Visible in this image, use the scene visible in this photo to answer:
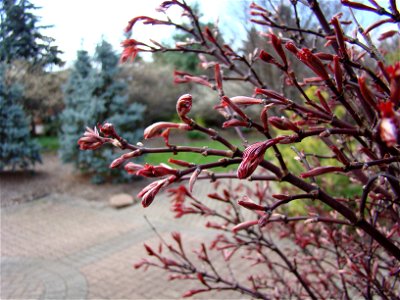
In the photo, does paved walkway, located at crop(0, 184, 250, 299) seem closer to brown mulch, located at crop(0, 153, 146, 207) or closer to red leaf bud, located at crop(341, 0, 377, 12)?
brown mulch, located at crop(0, 153, 146, 207)

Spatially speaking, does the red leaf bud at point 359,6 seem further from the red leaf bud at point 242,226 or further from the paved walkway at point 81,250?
the paved walkway at point 81,250

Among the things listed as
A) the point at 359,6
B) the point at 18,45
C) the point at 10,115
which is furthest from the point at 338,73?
the point at 10,115

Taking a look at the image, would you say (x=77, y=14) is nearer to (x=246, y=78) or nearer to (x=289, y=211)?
(x=246, y=78)

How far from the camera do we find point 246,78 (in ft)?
5.56

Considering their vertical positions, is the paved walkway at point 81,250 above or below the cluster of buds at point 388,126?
below

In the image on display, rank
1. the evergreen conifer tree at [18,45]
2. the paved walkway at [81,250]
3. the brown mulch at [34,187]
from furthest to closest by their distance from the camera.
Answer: the brown mulch at [34,187]
the paved walkway at [81,250]
the evergreen conifer tree at [18,45]

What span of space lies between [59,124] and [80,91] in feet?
3.25

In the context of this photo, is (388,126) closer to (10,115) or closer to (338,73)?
(338,73)

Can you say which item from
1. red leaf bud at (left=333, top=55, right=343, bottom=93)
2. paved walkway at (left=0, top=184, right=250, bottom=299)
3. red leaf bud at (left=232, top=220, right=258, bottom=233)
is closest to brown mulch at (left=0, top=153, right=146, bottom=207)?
paved walkway at (left=0, top=184, right=250, bottom=299)

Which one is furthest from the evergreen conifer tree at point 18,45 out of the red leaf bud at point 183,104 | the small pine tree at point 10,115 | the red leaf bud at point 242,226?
the red leaf bud at point 242,226

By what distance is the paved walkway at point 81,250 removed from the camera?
5.51 ft

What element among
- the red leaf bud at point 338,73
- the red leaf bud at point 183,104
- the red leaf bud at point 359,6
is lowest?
the red leaf bud at point 183,104

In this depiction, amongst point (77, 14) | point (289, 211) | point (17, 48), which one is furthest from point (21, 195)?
point (289, 211)

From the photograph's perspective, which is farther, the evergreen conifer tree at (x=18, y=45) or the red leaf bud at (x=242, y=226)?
the evergreen conifer tree at (x=18, y=45)
